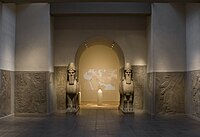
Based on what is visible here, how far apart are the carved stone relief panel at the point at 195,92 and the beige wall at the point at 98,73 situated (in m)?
9.91

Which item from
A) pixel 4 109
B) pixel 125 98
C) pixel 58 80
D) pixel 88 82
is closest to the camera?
pixel 4 109

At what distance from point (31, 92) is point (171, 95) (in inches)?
226

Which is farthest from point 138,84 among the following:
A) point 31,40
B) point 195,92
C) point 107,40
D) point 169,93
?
→ point 31,40

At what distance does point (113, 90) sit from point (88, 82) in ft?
5.99

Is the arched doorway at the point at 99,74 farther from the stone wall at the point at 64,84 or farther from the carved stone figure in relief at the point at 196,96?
the carved stone figure in relief at the point at 196,96

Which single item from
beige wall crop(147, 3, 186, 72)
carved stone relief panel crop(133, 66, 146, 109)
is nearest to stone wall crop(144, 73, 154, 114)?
carved stone relief panel crop(133, 66, 146, 109)

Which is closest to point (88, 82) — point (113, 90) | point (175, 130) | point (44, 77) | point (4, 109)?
point (113, 90)

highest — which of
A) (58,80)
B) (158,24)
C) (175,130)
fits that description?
(158,24)

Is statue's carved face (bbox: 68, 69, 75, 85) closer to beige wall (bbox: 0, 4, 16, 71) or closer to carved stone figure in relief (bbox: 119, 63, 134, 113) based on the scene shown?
carved stone figure in relief (bbox: 119, 63, 134, 113)

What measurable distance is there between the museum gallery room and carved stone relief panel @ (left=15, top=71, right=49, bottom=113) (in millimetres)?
40

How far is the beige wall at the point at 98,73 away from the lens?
2111cm

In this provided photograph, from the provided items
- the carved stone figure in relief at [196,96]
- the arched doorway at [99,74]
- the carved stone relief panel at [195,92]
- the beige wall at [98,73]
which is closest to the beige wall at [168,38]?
the carved stone relief panel at [195,92]

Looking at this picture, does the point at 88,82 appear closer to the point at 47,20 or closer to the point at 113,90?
the point at 113,90

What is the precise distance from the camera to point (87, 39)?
14383mm
